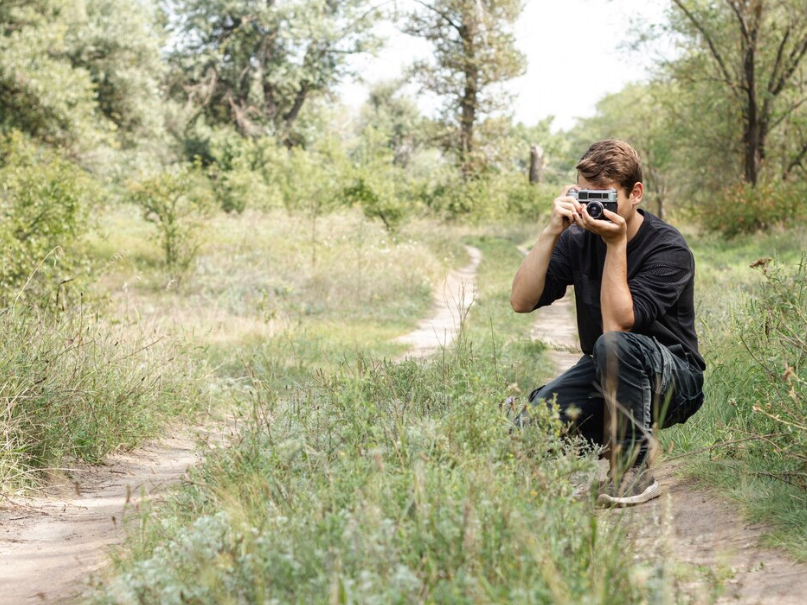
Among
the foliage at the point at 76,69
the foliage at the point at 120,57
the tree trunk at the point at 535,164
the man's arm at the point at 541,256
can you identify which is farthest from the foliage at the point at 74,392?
the tree trunk at the point at 535,164

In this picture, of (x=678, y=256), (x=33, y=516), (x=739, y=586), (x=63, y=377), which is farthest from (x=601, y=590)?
(x=63, y=377)

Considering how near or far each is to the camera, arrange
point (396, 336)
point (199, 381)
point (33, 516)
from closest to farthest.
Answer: point (33, 516) → point (199, 381) → point (396, 336)

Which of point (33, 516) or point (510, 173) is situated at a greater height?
point (510, 173)

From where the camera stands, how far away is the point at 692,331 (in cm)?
409

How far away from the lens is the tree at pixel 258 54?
3328 cm

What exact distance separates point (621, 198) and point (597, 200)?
18cm

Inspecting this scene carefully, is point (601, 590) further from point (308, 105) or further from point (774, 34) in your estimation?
point (308, 105)

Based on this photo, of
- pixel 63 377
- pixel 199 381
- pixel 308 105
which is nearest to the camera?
pixel 63 377

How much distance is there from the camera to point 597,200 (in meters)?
3.73

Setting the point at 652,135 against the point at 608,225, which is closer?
the point at 608,225

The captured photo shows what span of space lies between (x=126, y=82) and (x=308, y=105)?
14.0 metres

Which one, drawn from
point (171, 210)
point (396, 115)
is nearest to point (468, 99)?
point (171, 210)

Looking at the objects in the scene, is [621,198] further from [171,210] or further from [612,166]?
[171,210]

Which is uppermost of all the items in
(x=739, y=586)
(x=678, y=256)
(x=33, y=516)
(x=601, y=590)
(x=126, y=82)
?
(x=126, y=82)
